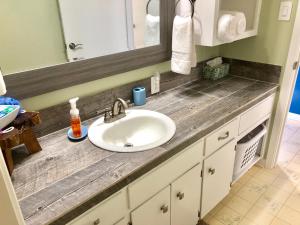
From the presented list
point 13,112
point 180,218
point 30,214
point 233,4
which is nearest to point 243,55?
point 233,4

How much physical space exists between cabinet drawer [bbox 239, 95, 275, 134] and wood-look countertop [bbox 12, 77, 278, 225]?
94mm

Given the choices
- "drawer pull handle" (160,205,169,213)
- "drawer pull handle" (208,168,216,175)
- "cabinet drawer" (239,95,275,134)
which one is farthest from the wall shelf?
"drawer pull handle" (160,205,169,213)

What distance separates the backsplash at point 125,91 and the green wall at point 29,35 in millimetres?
236

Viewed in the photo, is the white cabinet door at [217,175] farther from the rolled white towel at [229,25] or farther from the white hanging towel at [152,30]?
the white hanging towel at [152,30]

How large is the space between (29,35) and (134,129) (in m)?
0.70

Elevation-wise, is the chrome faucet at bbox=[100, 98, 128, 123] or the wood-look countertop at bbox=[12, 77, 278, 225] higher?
the chrome faucet at bbox=[100, 98, 128, 123]

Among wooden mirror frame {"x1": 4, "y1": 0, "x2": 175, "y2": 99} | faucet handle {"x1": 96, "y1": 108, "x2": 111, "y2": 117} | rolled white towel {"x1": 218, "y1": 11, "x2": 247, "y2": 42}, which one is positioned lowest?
faucet handle {"x1": 96, "y1": 108, "x2": 111, "y2": 117}

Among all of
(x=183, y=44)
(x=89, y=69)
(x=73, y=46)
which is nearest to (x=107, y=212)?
(x=89, y=69)

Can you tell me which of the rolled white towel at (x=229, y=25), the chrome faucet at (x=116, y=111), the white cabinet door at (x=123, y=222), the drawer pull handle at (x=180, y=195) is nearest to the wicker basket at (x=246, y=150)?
the drawer pull handle at (x=180, y=195)

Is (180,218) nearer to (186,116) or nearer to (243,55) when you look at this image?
(186,116)

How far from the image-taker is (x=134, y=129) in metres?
1.44

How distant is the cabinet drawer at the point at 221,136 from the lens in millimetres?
1392

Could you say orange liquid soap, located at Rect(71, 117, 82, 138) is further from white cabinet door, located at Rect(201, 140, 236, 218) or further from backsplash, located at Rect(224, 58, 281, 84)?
backsplash, located at Rect(224, 58, 281, 84)

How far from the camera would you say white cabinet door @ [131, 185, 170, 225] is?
1.12 m
